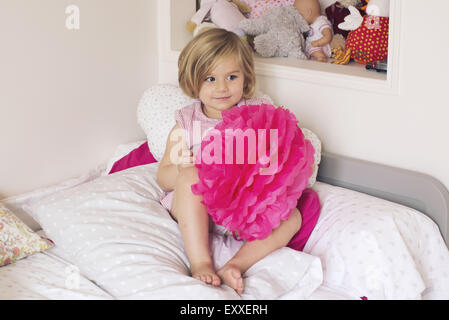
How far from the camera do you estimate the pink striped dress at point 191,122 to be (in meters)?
1.66

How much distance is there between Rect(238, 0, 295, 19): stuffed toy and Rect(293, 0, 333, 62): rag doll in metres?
0.04

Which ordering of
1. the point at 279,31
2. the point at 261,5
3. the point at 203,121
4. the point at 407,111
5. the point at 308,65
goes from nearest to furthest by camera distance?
the point at 407,111 → the point at 203,121 → the point at 308,65 → the point at 279,31 → the point at 261,5

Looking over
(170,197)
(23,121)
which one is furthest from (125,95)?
(170,197)

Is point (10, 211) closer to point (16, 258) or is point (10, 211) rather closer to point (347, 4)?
point (16, 258)

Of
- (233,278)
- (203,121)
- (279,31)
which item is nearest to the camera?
(233,278)

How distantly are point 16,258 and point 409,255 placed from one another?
1020mm

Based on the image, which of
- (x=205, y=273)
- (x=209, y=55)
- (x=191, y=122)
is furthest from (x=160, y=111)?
(x=205, y=273)

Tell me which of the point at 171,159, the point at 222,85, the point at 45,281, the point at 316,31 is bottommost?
the point at 45,281

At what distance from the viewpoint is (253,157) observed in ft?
4.56

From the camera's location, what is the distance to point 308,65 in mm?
1847

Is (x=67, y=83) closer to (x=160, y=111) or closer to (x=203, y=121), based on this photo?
(x=160, y=111)

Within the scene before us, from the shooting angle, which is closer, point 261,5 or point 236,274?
point 236,274

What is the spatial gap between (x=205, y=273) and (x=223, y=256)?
0.15 meters

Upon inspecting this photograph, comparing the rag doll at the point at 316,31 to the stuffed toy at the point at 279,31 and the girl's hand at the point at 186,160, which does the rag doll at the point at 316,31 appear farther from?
the girl's hand at the point at 186,160
